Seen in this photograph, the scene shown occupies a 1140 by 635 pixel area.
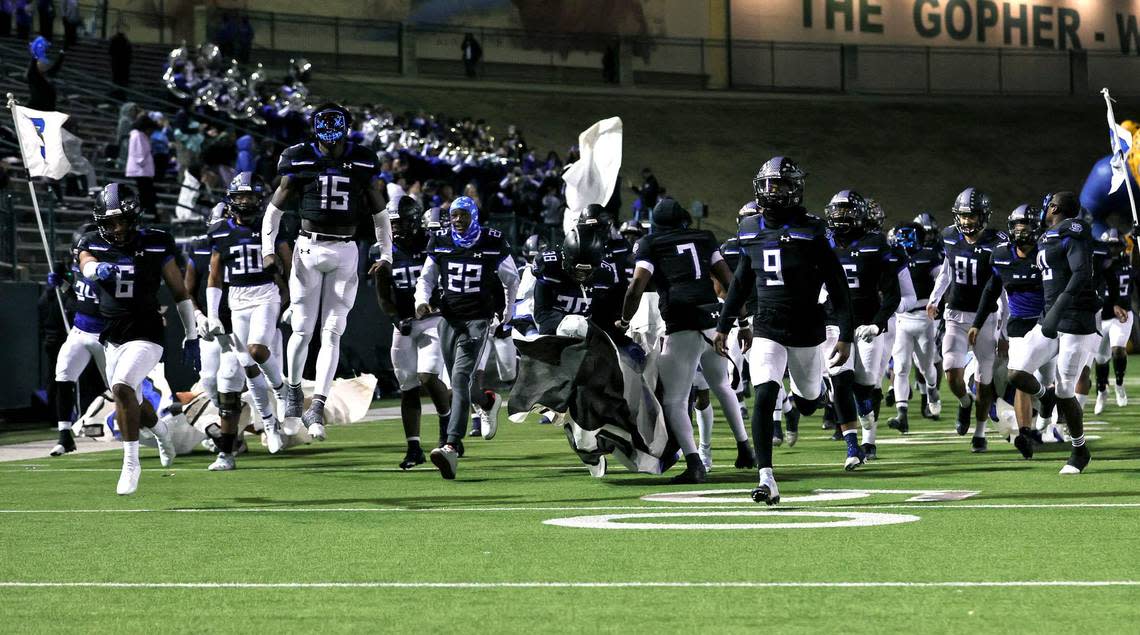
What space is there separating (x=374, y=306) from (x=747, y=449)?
1393 cm

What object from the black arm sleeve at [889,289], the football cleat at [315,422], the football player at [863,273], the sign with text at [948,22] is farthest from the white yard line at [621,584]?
the sign with text at [948,22]

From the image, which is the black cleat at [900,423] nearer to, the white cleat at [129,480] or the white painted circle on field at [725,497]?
the white painted circle on field at [725,497]

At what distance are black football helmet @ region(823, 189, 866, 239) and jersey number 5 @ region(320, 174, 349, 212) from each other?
466cm

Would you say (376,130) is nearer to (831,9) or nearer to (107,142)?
(107,142)

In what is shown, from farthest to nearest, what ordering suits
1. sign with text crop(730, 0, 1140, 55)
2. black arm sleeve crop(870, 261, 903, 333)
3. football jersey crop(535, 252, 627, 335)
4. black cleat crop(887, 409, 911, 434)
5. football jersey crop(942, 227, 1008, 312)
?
sign with text crop(730, 0, 1140, 55) < black cleat crop(887, 409, 911, 434) < football jersey crop(942, 227, 1008, 312) < black arm sleeve crop(870, 261, 903, 333) < football jersey crop(535, 252, 627, 335)

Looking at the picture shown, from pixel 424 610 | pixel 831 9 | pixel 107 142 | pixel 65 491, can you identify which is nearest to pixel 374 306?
pixel 107 142

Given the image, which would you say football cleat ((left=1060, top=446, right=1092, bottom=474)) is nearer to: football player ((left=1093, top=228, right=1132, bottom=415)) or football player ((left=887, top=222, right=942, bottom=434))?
football player ((left=887, top=222, right=942, bottom=434))

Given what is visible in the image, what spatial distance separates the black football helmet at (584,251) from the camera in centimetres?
1253

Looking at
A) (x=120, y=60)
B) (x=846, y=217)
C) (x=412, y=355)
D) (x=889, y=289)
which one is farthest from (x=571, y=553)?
(x=120, y=60)

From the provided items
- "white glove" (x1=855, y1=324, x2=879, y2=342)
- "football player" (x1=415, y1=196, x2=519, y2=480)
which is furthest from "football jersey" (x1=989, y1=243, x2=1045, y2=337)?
"football player" (x1=415, y1=196, x2=519, y2=480)

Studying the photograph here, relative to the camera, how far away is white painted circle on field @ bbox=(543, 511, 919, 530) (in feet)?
30.3

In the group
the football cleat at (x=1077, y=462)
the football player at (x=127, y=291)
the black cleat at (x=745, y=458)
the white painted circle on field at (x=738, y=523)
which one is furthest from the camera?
the black cleat at (x=745, y=458)

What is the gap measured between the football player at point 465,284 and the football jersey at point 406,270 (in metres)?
0.59

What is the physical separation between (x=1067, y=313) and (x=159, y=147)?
1671cm
